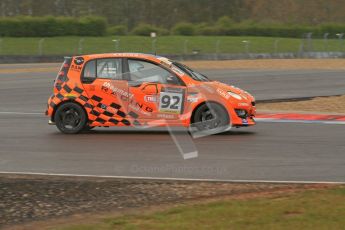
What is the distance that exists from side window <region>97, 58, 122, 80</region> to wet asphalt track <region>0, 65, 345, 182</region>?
1167 millimetres

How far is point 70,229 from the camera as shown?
21.6 feet

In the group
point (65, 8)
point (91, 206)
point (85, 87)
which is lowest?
point (91, 206)

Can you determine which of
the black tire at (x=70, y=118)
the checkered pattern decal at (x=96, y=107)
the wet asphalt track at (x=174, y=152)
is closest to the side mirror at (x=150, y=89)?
the checkered pattern decal at (x=96, y=107)

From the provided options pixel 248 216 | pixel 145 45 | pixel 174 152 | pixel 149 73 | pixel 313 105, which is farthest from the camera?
pixel 145 45

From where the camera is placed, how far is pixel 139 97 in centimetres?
1292

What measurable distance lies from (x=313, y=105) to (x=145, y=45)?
2978cm

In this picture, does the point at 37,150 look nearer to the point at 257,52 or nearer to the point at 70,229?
the point at 70,229

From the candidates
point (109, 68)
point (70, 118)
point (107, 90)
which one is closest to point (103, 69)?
point (109, 68)

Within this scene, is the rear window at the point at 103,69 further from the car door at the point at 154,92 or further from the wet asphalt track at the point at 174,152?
the wet asphalt track at the point at 174,152

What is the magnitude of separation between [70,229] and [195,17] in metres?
84.1

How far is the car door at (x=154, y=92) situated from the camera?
12.8m

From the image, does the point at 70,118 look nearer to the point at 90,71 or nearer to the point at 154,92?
the point at 90,71

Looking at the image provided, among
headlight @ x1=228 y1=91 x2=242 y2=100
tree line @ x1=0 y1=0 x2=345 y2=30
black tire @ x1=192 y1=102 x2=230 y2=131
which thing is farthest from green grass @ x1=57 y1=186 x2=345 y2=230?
tree line @ x1=0 y1=0 x2=345 y2=30

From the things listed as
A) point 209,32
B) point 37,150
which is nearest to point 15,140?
point 37,150
